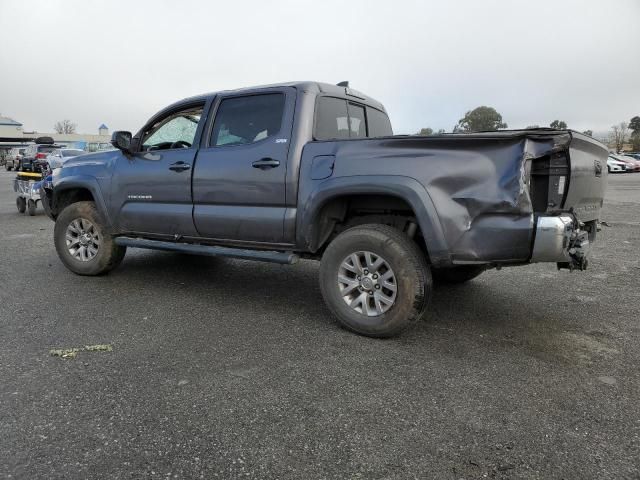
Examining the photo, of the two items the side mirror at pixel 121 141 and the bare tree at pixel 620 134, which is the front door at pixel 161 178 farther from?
the bare tree at pixel 620 134

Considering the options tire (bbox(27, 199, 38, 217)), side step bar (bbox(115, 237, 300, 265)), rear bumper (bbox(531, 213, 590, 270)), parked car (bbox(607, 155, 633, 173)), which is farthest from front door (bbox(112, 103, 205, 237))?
parked car (bbox(607, 155, 633, 173))

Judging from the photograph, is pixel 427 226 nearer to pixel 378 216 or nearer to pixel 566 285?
pixel 378 216

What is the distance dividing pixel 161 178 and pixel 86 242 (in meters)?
1.46

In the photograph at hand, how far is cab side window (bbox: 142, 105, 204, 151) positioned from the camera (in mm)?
4934

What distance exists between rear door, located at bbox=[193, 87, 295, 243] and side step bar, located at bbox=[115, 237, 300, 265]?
12cm

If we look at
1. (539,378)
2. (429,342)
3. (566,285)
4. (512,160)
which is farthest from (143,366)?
(566,285)

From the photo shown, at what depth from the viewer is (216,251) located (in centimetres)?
455

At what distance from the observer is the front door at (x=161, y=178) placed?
475cm

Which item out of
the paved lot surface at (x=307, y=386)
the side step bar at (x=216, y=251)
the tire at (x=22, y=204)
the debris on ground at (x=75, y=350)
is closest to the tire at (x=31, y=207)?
the tire at (x=22, y=204)

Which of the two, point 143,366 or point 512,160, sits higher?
point 512,160

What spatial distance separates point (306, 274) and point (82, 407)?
3.37m

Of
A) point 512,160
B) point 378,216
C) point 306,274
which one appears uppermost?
point 512,160

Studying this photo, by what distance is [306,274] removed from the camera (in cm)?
581

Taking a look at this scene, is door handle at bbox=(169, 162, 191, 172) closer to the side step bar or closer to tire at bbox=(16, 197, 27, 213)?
the side step bar
